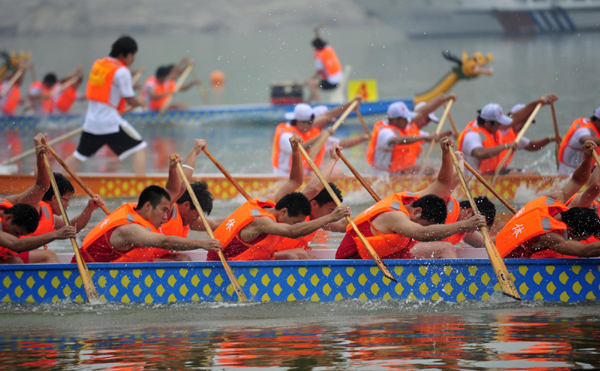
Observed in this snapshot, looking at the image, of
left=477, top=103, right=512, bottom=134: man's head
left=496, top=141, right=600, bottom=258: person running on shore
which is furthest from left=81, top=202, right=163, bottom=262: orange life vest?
left=477, top=103, right=512, bottom=134: man's head

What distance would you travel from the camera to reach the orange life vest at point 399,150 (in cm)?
889

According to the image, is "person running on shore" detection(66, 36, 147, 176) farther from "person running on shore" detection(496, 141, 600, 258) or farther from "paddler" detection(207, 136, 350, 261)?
"person running on shore" detection(496, 141, 600, 258)

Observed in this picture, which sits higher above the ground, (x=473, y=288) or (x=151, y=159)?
(x=151, y=159)

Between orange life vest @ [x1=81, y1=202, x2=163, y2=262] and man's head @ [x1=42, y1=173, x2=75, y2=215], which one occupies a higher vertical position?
man's head @ [x1=42, y1=173, x2=75, y2=215]

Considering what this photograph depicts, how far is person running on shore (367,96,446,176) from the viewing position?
8.78 meters

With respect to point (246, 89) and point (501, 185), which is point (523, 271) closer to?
point (501, 185)

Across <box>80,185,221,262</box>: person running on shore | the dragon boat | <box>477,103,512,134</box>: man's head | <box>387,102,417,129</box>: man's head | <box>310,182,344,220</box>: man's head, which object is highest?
<box>387,102,417,129</box>: man's head

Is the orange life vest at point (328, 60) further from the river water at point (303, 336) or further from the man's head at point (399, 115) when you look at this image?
the river water at point (303, 336)

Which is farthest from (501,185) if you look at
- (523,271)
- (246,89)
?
(246,89)

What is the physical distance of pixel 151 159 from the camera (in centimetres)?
1306

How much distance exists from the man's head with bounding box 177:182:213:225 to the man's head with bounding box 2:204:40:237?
3.14 ft

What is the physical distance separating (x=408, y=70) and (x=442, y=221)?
27.6 meters

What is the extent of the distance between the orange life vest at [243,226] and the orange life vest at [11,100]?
40.2ft

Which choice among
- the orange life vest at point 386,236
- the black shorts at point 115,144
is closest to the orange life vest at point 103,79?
the black shorts at point 115,144
